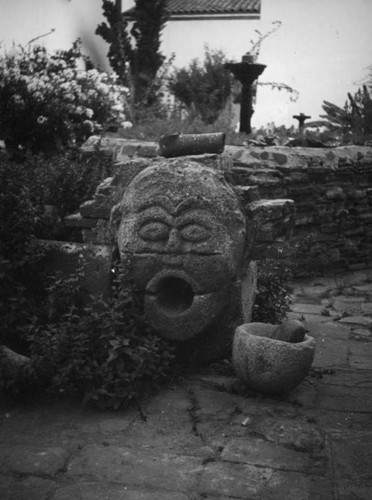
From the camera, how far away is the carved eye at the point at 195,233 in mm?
3752

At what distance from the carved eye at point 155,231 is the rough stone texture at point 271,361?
0.71m

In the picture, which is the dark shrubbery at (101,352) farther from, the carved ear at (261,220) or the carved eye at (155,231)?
the carved ear at (261,220)

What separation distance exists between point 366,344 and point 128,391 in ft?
6.81

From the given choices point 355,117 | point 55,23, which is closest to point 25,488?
point 355,117

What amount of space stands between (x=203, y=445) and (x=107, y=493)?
1.94ft

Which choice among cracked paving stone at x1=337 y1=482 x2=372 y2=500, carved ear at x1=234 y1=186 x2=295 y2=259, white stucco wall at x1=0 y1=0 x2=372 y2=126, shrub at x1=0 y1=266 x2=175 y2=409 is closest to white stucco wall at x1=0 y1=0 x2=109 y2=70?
white stucco wall at x1=0 y1=0 x2=372 y2=126

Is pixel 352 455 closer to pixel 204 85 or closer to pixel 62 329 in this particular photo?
pixel 62 329

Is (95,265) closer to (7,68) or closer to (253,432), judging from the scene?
(253,432)

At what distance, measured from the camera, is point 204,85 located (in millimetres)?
14500

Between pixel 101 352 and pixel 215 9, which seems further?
pixel 215 9

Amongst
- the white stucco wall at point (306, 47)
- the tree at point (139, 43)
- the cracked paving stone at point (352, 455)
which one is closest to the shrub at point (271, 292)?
the cracked paving stone at point (352, 455)

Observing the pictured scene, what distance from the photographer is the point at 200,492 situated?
2648 mm

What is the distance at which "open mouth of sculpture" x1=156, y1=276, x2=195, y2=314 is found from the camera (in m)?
3.87

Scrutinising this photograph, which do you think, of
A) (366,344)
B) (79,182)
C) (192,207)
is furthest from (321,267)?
(192,207)
